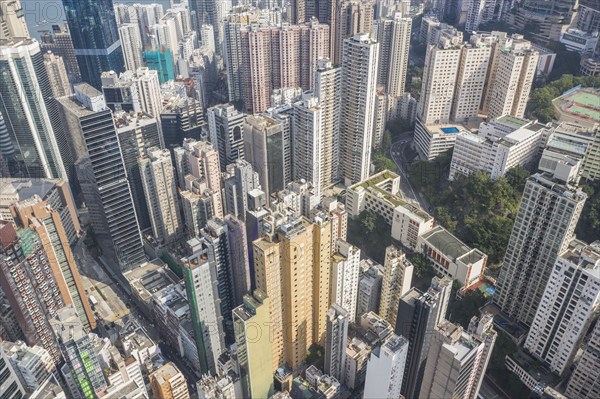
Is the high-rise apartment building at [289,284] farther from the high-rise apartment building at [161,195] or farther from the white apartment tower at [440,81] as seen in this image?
the white apartment tower at [440,81]

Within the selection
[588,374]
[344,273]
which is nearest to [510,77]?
[344,273]

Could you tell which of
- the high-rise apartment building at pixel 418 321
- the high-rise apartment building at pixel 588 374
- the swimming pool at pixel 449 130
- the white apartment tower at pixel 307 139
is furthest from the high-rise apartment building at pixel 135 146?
the high-rise apartment building at pixel 588 374

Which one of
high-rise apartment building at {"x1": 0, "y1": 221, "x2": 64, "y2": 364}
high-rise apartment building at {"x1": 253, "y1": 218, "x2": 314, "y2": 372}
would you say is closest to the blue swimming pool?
high-rise apartment building at {"x1": 253, "y1": 218, "x2": 314, "y2": 372}

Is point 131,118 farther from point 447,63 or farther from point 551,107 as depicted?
point 551,107

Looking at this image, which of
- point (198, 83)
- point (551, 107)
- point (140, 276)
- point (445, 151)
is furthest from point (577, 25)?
point (140, 276)

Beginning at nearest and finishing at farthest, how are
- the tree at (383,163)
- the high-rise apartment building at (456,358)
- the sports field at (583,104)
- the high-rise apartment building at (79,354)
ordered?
the high-rise apartment building at (456,358) → the high-rise apartment building at (79,354) → the sports field at (583,104) → the tree at (383,163)

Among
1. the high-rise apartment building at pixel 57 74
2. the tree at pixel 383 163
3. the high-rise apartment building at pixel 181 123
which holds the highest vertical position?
the high-rise apartment building at pixel 57 74
